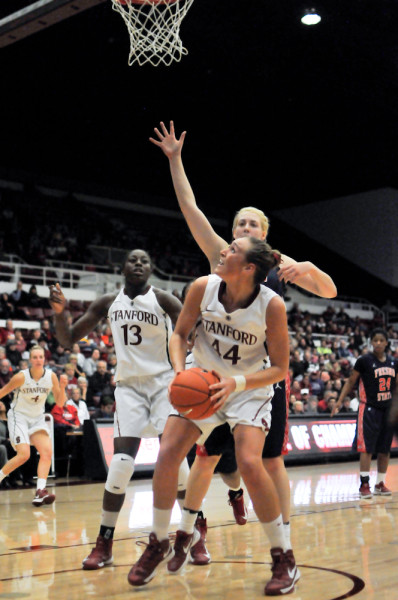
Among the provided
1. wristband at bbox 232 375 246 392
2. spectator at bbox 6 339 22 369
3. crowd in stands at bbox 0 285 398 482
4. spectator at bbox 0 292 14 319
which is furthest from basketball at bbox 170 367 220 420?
spectator at bbox 0 292 14 319

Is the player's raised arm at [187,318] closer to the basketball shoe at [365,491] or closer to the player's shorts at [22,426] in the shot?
the basketball shoe at [365,491]

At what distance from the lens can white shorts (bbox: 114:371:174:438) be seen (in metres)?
5.07

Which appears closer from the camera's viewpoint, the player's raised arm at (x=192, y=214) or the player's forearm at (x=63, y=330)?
the player's raised arm at (x=192, y=214)

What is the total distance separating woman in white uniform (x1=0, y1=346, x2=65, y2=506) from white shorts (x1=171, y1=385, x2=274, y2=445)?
5.53 m

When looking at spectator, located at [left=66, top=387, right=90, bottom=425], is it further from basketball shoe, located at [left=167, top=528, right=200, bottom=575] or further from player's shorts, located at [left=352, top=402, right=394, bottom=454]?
basketball shoe, located at [left=167, top=528, right=200, bottom=575]

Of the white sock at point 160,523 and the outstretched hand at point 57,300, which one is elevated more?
the outstretched hand at point 57,300

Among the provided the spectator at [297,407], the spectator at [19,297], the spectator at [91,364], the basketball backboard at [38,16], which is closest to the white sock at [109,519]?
the basketball backboard at [38,16]

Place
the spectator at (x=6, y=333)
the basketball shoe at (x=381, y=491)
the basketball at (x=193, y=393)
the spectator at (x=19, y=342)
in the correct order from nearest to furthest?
the basketball at (x=193, y=393)
the basketball shoe at (x=381, y=491)
the spectator at (x=19, y=342)
the spectator at (x=6, y=333)

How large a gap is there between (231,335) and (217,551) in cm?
194

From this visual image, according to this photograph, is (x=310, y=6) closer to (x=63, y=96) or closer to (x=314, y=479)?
(x=63, y=96)

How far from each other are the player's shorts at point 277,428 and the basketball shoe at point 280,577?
619mm

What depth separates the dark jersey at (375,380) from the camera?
968cm

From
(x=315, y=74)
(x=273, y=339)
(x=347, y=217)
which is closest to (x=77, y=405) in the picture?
(x=273, y=339)

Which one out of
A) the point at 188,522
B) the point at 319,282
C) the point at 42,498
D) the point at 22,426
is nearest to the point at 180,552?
the point at 188,522
